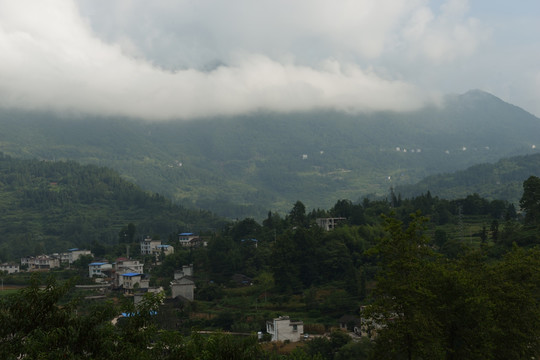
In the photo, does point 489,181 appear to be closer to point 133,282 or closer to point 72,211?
point 72,211

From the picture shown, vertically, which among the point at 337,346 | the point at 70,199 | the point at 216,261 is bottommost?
the point at 337,346

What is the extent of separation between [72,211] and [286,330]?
102691 mm

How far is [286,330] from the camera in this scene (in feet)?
142

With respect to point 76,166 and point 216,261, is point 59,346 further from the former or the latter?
point 76,166

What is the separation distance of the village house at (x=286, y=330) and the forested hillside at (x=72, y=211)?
67.0 meters

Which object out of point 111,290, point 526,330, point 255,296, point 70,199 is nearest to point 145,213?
point 70,199

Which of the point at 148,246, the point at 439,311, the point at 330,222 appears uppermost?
the point at 330,222

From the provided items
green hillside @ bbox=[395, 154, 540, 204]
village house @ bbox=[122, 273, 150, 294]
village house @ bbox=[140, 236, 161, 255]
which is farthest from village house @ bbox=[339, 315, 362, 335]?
green hillside @ bbox=[395, 154, 540, 204]

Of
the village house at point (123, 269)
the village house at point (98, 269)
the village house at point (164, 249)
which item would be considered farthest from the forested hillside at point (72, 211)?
the village house at point (123, 269)

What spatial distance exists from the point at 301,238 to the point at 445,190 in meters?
133

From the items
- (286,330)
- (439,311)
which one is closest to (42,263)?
(286,330)

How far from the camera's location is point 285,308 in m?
51.8

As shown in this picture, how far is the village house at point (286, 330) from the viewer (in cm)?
4300

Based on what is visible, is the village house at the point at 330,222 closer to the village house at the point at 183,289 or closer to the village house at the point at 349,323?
the village house at the point at 183,289
